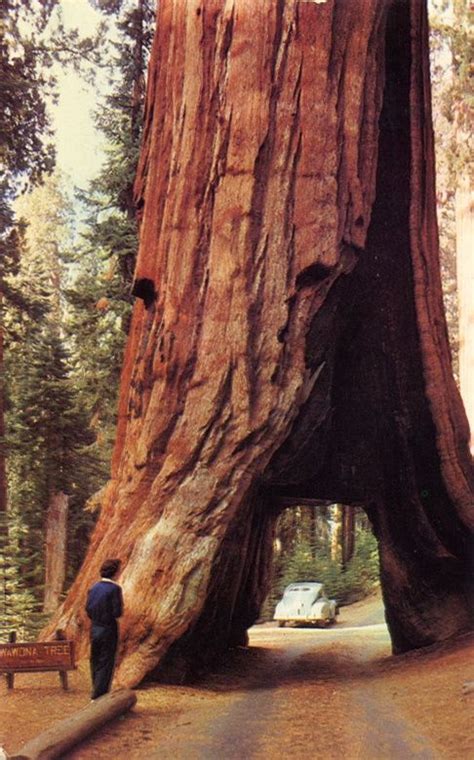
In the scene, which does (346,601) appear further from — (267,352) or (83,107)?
(267,352)

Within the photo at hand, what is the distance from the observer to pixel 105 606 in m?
8.12

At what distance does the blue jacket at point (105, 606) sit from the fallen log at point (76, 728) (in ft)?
2.29

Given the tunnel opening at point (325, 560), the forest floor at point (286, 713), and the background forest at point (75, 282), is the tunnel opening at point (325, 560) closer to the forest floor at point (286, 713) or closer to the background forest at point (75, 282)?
the background forest at point (75, 282)

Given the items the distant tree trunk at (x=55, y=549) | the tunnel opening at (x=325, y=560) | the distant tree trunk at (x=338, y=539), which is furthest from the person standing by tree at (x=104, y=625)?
the distant tree trunk at (x=338, y=539)

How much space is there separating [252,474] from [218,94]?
5.34 meters

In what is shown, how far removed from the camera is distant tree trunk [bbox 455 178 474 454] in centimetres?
1941

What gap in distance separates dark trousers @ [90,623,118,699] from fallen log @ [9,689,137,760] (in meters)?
0.22

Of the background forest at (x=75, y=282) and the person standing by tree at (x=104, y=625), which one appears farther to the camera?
the background forest at (x=75, y=282)

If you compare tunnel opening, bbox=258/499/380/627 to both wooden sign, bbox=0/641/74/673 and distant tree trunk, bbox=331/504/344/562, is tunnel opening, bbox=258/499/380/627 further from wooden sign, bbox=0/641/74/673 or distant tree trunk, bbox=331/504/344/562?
wooden sign, bbox=0/641/74/673

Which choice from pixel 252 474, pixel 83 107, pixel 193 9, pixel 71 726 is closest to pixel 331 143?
pixel 193 9

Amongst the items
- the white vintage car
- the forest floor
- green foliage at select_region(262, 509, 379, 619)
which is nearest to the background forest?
the white vintage car

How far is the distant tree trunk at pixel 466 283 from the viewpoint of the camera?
19.4m

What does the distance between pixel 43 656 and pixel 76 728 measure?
190 centimetres

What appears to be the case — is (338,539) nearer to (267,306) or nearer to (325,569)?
(325,569)
